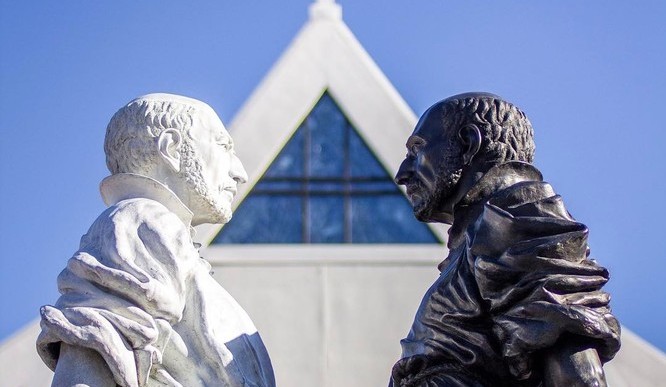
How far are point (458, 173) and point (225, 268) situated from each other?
14.3 metres

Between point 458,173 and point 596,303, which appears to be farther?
point 458,173

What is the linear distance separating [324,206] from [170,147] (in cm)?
1395

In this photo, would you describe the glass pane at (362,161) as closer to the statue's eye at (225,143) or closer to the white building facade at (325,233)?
the white building facade at (325,233)

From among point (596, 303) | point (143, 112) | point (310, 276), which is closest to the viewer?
point (596, 303)

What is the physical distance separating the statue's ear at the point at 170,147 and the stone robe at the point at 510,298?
1295 mm

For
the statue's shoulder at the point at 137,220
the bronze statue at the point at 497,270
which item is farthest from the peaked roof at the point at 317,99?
the bronze statue at the point at 497,270

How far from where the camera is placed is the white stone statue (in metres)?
5.82

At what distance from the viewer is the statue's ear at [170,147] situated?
255 inches

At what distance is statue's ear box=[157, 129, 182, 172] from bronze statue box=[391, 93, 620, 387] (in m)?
0.98

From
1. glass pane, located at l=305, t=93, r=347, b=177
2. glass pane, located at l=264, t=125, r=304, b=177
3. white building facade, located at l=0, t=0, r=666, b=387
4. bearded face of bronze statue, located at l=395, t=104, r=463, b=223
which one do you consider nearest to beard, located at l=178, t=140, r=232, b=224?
bearded face of bronze statue, located at l=395, t=104, r=463, b=223

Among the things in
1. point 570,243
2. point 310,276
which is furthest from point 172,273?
point 310,276

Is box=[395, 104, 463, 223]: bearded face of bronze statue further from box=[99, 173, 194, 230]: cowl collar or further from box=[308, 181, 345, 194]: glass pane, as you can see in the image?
box=[308, 181, 345, 194]: glass pane

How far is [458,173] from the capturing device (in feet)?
19.5

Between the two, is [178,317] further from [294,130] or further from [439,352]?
[294,130]
